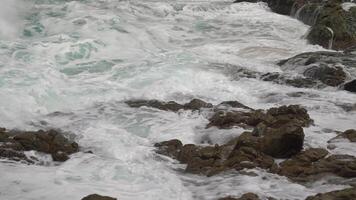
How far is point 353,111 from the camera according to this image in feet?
31.8

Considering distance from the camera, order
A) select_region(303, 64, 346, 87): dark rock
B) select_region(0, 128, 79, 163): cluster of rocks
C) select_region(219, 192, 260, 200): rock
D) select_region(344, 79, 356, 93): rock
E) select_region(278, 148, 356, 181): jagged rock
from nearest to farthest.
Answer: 1. select_region(219, 192, 260, 200): rock
2. select_region(278, 148, 356, 181): jagged rock
3. select_region(0, 128, 79, 163): cluster of rocks
4. select_region(344, 79, 356, 93): rock
5. select_region(303, 64, 346, 87): dark rock

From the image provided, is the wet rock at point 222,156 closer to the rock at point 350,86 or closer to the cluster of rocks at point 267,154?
the cluster of rocks at point 267,154

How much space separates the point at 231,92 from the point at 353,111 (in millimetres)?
2577

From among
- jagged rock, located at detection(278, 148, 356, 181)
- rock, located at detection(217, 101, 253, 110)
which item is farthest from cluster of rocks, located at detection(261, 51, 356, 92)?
jagged rock, located at detection(278, 148, 356, 181)

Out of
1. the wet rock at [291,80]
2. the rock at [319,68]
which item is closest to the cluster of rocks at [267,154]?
the wet rock at [291,80]

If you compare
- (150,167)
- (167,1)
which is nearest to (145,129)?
(150,167)

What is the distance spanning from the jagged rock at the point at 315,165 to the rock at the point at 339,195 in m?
0.82

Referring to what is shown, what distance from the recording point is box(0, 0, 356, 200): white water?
6.64 m

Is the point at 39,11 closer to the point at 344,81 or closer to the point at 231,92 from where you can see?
the point at 231,92

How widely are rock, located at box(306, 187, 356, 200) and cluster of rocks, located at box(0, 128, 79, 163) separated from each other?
361 cm

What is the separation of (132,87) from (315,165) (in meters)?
5.39

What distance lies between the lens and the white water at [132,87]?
6.64 m

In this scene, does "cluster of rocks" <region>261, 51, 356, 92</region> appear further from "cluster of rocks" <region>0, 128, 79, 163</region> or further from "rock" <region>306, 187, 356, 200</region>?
"rock" <region>306, 187, 356, 200</region>

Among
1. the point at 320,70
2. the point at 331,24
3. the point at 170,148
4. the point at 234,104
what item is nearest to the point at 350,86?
the point at 320,70
